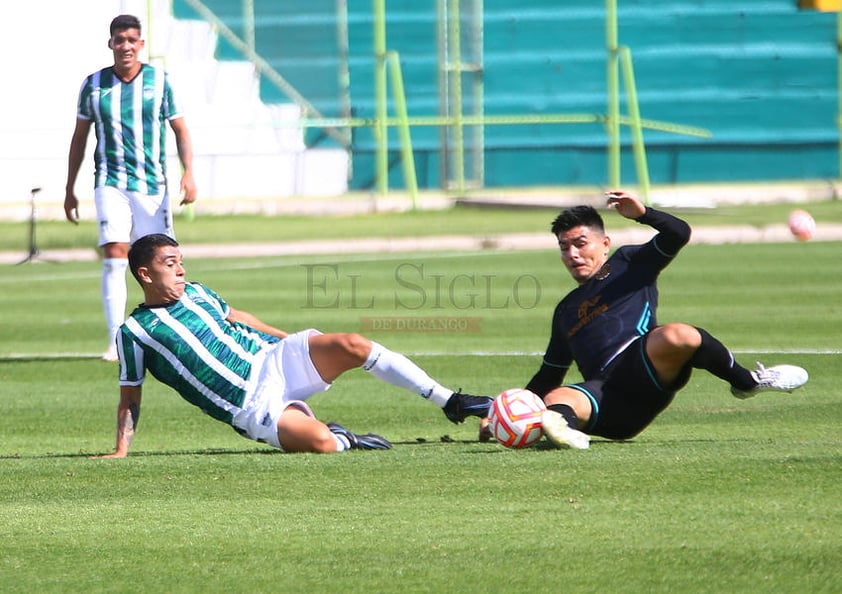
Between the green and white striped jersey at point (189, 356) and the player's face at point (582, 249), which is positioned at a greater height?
the player's face at point (582, 249)

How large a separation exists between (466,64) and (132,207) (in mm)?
18597

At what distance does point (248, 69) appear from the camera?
29812mm

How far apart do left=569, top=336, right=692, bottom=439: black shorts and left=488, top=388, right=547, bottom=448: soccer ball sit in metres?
0.34

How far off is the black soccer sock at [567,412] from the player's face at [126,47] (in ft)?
15.8

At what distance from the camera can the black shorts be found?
6.97m

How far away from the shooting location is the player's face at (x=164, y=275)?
23.2ft

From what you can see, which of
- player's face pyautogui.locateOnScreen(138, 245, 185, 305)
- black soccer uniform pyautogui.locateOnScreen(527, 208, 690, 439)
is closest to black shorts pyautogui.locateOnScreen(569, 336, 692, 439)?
black soccer uniform pyautogui.locateOnScreen(527, 208, 690, 439)

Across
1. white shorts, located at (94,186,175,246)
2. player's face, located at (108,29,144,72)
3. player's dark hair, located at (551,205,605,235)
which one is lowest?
white shorts, located at (94,186,175,246)

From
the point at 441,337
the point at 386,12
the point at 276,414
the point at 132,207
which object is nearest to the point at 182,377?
the point at 276,414

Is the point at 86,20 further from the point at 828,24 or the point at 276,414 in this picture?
the point at 276,414

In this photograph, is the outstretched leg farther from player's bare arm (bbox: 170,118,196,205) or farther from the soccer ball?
player's bare arm (bbox: 170,118,196,205)

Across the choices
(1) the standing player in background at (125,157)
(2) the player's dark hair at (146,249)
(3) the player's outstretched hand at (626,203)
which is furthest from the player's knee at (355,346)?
(1) the standing player in background at (125,157)

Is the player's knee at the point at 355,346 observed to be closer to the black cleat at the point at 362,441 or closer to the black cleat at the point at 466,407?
the black cleat at the point at 362,441

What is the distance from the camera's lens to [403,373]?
282 inches
